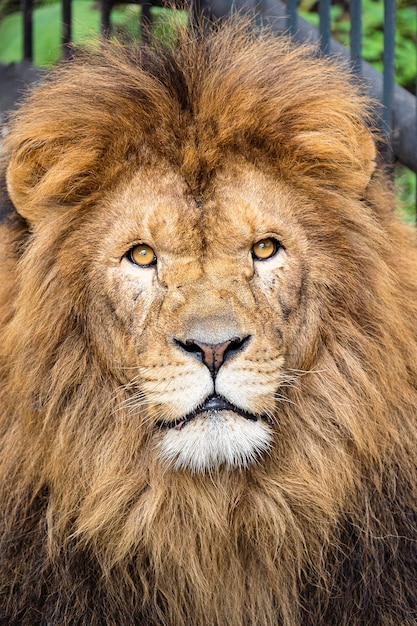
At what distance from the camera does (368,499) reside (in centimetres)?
275

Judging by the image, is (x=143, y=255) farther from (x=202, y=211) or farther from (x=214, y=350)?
(x=214, y=350)

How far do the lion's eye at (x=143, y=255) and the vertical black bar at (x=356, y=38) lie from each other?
155 cm

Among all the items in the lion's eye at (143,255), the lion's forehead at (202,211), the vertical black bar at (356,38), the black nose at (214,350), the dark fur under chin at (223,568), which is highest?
the vertical black bar at (356,38)

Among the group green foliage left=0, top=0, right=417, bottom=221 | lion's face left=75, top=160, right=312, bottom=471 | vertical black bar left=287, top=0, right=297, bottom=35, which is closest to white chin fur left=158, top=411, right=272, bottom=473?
lion's face left=75, top=160, right=312, bottom=471

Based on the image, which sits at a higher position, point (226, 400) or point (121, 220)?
point (121, 220)

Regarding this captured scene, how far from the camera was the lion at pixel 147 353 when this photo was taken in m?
2.61

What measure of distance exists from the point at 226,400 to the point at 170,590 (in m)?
0.64

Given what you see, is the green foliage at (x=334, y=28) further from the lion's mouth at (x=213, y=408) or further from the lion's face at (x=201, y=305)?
the lion's mouth at (x=213, y=408)

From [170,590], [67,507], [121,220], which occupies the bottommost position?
[170,590]

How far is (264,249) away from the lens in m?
2.60

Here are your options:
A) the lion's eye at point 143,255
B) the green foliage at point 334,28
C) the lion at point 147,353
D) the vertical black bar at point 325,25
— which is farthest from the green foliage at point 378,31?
the lion's eye at point 143,255

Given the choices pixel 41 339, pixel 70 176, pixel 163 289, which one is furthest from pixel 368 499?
pixel 70 176

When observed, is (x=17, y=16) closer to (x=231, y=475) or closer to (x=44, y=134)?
(x=44, y=134)

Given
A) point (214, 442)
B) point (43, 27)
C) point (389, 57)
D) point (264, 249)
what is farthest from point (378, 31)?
point (214, 442)
